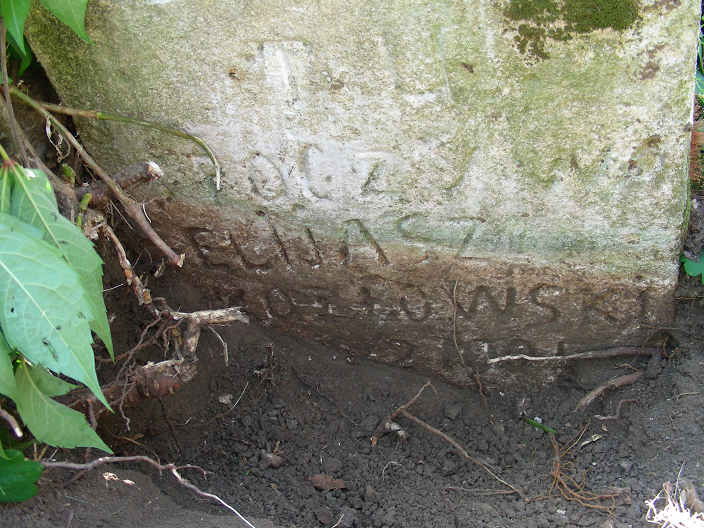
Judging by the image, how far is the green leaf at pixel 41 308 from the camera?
1102mm

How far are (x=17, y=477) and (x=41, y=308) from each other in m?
0.47

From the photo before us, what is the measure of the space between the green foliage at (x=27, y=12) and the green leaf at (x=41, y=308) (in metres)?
0.48

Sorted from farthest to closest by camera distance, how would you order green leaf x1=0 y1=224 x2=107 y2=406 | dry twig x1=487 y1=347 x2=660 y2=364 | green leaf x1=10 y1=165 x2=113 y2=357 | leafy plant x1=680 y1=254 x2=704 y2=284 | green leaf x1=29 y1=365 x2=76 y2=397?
1. dry twig x1=487 y1=347 x2=660 y2=364
2. leafy plant x1=680 y1=254 x2=704 y2=284
3. green leaf x1=29 y1=365 x2=76 y2=397
4. green leaf x1=10 y1=165 x2=113 y2=357
5. green leaf x1=0 y1=224 x2=107 y2=406

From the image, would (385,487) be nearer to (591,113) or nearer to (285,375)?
(285,375)

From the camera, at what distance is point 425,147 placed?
1.79m

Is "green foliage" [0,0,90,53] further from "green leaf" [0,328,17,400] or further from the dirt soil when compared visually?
the dirt soil

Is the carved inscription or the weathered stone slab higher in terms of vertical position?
the weathered stone slab

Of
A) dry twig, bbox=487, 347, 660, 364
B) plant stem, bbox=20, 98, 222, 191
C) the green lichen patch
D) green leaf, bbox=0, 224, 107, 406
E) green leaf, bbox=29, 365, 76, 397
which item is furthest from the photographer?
dry twig, bbox=487, 347, 660, 364

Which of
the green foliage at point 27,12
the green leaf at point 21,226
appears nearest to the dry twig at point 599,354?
the green leaf at point 21,226

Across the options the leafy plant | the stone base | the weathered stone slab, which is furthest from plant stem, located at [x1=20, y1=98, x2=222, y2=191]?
the leafy plant

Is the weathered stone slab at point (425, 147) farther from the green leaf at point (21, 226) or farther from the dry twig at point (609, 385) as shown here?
the green leaf at point (21, 226)

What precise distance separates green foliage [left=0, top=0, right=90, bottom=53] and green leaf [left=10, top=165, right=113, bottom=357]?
0.99ft

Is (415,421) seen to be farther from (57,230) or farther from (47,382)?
(57,230)

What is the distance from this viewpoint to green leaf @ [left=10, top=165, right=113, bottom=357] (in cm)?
124
